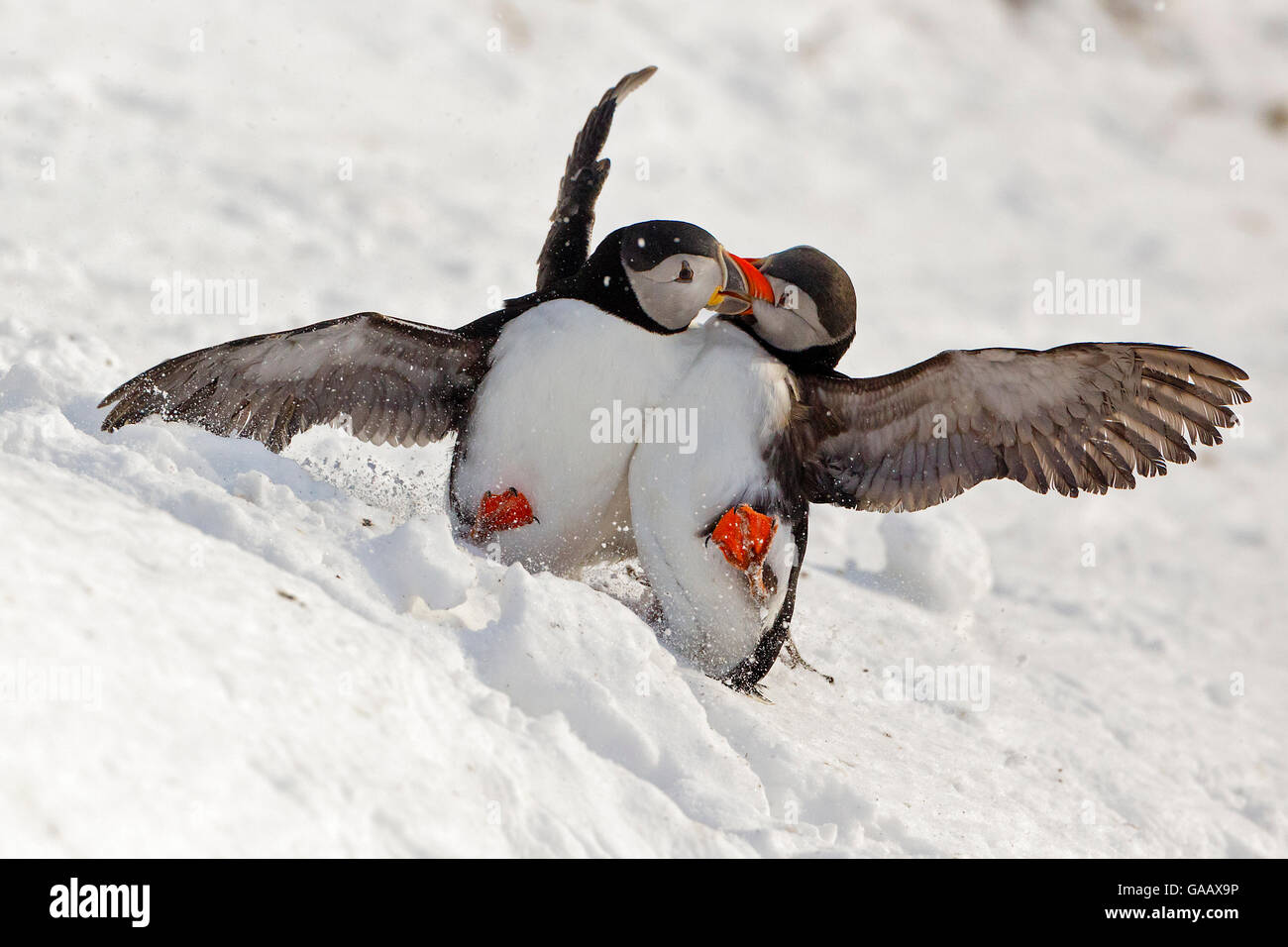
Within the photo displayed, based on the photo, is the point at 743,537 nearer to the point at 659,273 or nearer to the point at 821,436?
the point at 821,436

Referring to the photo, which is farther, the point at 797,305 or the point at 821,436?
the point at 821,436

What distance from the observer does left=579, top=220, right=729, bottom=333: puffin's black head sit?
354 cm

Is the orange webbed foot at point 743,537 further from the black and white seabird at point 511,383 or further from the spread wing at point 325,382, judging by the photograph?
the spread wing at point 325,382

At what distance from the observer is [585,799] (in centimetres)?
231

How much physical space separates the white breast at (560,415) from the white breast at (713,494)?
10 cm

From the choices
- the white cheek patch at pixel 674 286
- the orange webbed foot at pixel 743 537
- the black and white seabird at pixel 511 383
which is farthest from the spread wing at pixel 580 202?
the orange webbed foot at pixel 743 537

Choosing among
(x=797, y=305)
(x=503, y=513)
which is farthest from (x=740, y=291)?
(x=503, y=513)

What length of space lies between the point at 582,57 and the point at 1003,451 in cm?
749

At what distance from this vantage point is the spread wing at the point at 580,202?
4.32 m

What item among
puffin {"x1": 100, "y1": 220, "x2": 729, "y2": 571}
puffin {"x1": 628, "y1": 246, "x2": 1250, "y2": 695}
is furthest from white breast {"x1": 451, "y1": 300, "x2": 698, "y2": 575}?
puffin {"x1": 628, "y1": 246, "x2": 1250, "y2": 695}

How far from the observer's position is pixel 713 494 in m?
3.51

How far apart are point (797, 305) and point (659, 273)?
15.6 inches

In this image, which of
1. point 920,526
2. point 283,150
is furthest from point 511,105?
point 920,526

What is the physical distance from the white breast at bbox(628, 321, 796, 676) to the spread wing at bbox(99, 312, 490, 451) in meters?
0.65
